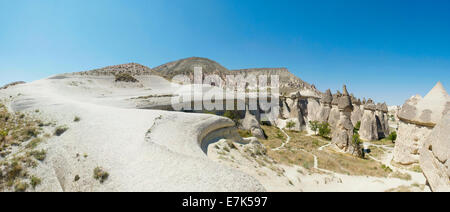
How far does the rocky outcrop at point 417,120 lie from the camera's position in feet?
18.6

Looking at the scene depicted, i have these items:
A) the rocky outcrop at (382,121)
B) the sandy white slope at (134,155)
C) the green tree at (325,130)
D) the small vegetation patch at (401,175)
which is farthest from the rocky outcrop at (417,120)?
the rocky outcrop at (382,121)

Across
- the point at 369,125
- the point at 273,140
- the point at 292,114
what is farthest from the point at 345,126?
the point at 292,114

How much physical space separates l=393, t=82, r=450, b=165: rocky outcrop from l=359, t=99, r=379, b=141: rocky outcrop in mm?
21494

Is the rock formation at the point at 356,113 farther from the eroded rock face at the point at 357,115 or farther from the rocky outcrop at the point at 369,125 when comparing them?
the rocky outcrop at the point at 369,125

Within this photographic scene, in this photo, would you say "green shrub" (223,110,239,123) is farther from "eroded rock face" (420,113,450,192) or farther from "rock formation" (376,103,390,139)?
"rock formation" (376,103,390,139)

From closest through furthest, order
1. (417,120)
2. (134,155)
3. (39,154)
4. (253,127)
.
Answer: (134,155), (417,120), (39,154), (253,127)

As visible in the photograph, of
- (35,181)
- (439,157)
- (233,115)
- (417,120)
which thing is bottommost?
(35,181)

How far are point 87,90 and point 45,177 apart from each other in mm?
22585

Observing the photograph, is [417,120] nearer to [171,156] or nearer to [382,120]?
[171,156]

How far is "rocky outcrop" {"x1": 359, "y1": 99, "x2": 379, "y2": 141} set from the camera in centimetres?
2398

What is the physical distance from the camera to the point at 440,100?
229 inches

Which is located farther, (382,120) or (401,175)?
(382,120)

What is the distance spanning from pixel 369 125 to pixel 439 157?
2663 cm

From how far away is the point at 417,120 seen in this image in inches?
233
